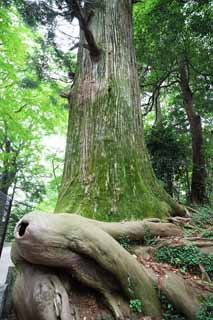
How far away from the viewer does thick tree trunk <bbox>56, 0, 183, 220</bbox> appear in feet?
8.63

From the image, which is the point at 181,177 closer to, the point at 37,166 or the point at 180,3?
the point at 180,3

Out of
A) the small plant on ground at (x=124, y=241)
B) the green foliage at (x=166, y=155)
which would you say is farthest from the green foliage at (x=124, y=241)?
the green foliage at (x=166, y=155)

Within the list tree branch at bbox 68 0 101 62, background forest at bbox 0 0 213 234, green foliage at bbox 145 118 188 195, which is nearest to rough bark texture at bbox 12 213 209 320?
tree branch at bbox 68 0 101 62

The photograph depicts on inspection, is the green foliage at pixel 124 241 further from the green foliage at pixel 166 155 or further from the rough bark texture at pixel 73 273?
the green foliage at pixel 166 155

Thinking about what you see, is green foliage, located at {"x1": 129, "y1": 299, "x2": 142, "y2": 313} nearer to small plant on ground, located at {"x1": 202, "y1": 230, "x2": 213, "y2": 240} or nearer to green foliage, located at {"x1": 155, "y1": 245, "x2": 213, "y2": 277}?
green foliage, located at {"x1": 155, "y1": 245, "x2": 213, "y2": 277}

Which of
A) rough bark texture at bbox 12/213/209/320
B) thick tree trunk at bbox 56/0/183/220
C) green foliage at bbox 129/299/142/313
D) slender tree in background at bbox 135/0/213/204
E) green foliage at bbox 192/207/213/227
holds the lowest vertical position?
green foliage at bbox 129/299/142/313

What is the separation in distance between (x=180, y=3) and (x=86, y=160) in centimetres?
479

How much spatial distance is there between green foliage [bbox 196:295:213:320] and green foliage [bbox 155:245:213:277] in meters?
0.35

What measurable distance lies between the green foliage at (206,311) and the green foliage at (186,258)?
13.6 inches

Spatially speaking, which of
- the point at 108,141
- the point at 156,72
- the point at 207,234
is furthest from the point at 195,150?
the point at 108,141

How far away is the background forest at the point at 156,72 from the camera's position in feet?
17.0

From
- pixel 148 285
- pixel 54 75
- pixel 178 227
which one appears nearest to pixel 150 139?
pixel 54 75

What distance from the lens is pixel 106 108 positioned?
10.0ft

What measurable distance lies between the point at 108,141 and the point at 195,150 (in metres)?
4.09
